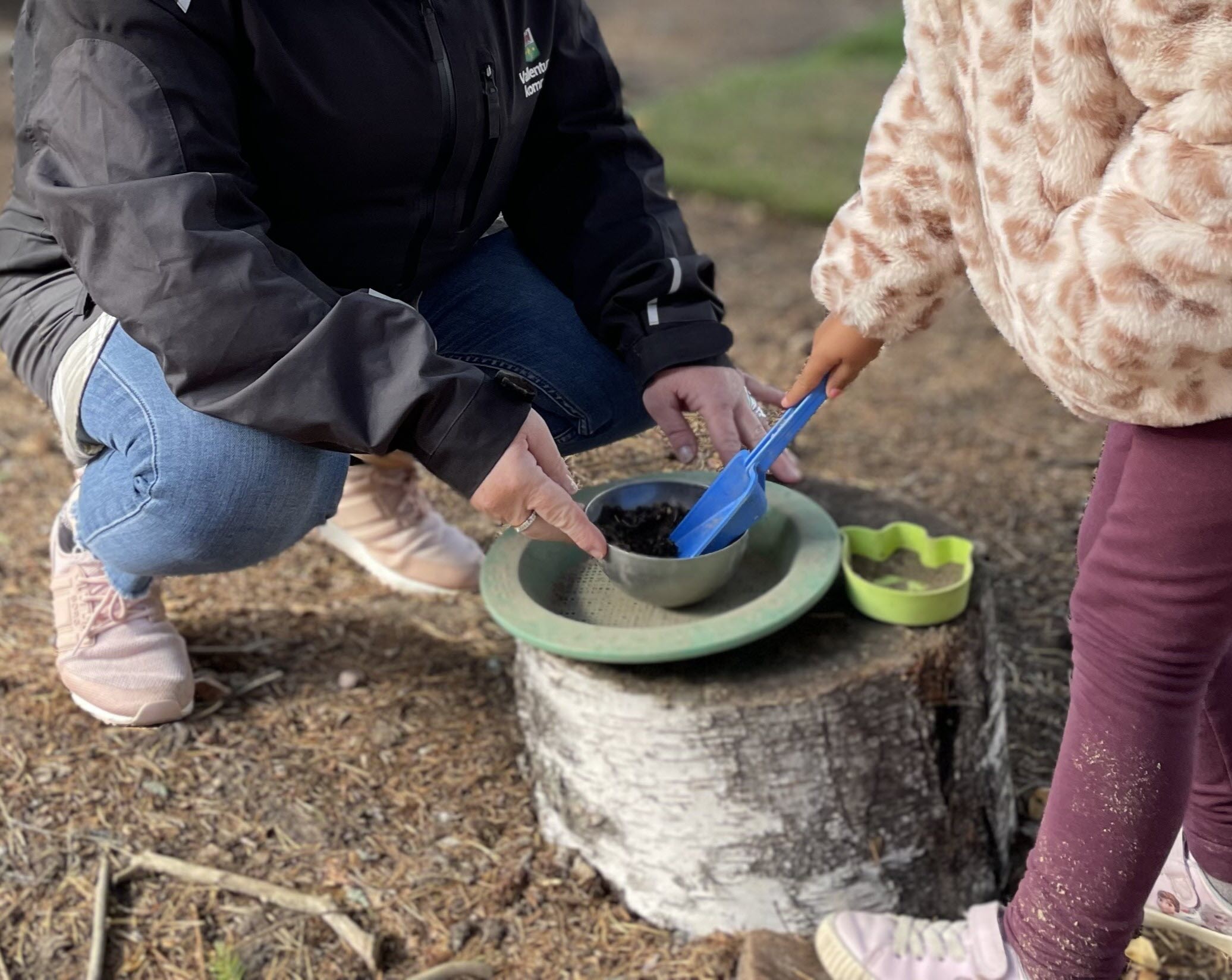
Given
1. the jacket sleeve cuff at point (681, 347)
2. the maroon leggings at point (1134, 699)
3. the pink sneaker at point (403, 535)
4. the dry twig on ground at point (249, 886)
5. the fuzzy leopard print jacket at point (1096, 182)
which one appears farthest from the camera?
the pink sneaker at point (403, 535)

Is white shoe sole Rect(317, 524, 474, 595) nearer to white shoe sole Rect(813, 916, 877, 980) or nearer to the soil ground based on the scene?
the soil ground

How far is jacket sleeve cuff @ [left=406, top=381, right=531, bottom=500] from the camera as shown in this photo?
1.45 meters

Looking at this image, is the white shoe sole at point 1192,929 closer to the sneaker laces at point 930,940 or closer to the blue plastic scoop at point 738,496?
the sneaker laces at point 930,940

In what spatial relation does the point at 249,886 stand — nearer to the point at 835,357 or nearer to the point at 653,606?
the point at 653,606

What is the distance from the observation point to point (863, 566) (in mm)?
1925

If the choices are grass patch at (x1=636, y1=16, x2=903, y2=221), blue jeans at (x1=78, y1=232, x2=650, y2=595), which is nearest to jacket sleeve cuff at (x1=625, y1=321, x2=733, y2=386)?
blue jeans at (x1=78, y1=232, x2=650, y2=595)

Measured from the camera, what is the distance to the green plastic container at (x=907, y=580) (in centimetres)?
172

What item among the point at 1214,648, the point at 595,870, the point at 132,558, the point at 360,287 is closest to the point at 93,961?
the point at 132,558

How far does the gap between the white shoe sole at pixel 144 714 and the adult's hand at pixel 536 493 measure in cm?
69

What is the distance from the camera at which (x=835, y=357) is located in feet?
5.12

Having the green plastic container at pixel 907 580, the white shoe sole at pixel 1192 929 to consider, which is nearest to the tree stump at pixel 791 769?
the green plastic container at pixel 907 580

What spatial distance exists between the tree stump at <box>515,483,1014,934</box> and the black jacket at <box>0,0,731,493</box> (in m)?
0.44

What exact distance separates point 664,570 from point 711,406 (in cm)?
29

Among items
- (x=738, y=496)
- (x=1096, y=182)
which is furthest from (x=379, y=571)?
(x=1096, y=182)
